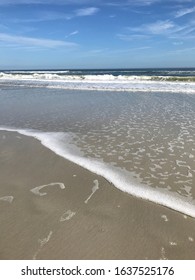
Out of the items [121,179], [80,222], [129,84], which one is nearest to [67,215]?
[80,222]

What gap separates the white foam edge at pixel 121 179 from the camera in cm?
571

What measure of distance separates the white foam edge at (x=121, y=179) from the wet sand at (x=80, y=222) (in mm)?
170

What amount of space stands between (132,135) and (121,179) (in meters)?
4.01

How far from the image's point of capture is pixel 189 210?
547 centimetres

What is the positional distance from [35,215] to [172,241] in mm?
2185

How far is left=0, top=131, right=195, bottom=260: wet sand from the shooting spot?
4.39 meters

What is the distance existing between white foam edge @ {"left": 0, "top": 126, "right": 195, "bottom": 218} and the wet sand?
0.17 m

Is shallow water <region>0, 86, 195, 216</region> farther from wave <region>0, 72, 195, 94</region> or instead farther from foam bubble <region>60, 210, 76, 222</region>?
wave <region>0, 72, 195, 94</region>

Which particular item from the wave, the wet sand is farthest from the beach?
the wave

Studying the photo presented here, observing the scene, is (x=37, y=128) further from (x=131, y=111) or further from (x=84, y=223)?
(x=84, y=223)

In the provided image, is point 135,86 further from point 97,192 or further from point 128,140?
point 97,192

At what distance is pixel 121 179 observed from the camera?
685 centimetres

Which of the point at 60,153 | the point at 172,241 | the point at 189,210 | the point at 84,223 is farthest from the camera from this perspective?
the point at 60,153
